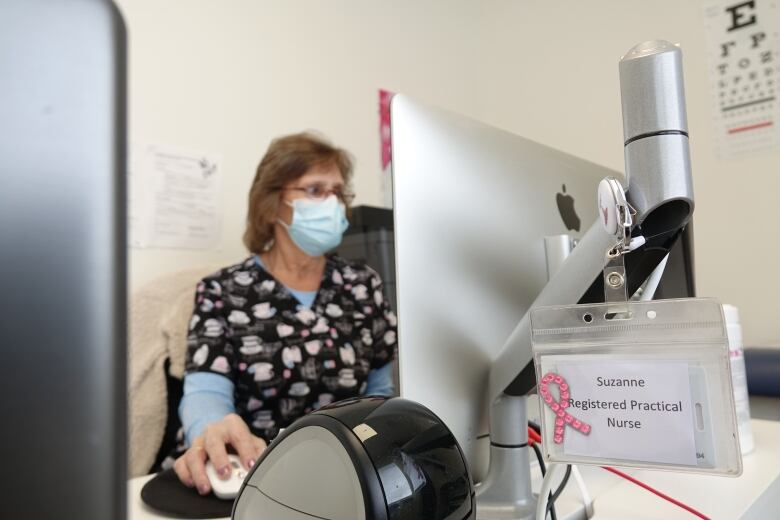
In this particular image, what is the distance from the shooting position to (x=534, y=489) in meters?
0.62

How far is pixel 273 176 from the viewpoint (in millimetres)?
1508

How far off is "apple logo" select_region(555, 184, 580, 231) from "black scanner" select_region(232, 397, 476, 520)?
0.34 m

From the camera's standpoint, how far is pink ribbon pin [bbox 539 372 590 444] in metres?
0.43

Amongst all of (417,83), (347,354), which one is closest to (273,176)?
(347,354)

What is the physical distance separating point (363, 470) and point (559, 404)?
16 cm

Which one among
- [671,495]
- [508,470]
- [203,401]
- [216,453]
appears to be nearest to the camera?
[508,470]

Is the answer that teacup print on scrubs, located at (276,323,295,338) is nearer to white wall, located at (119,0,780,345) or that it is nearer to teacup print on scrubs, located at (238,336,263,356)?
teacup print on scrubs, located at (238,336,263,356)

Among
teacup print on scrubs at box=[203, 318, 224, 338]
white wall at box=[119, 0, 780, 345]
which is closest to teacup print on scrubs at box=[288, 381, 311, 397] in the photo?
teacup print on scrubs at box=[203, 318, 224, 338]

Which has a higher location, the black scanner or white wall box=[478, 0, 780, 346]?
white wall box=[478, 0, 780, 346]

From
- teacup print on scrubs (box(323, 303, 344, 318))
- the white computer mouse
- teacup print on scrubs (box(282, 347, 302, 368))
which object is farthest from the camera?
teacup print on scrubs (box(323, 303, 344, 318))

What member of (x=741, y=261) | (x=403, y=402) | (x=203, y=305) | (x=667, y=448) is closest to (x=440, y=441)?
(x=403, y=402)

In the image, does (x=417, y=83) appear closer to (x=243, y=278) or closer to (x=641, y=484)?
(x=243, y=278)

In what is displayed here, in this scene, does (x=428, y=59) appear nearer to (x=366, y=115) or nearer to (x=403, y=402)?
(x=366, y=115)

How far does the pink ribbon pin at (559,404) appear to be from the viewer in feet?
1.40
